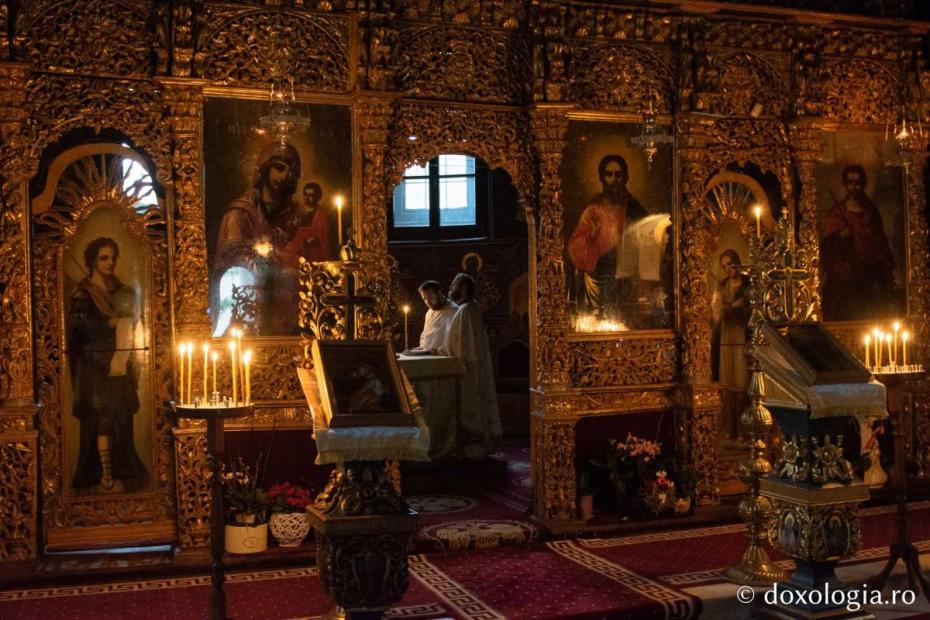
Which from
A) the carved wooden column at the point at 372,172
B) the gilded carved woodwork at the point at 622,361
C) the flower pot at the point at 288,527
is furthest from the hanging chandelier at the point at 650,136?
the flower pot at the point at 288,527

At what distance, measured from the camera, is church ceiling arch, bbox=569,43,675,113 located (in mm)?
8203

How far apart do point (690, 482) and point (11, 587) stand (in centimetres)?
497

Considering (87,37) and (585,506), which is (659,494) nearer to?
(585,506)

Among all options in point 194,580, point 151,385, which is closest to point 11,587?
point 194,580

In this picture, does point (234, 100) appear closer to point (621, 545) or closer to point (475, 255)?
point (621, 545)

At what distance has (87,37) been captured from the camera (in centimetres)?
688

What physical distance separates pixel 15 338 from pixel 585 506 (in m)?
4.22

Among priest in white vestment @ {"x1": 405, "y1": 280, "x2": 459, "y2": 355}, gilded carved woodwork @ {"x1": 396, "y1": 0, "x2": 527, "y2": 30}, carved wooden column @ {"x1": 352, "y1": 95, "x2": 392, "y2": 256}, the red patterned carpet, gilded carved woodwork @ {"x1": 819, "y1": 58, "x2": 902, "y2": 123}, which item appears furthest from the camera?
priest in white vestment @ {"x1": 405, "y1": 280, "x2": 459, "y2": 355}

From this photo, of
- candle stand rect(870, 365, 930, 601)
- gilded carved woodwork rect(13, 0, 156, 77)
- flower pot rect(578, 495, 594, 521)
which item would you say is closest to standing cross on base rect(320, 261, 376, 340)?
gilded carved woodwork rect(13, 0, 156, 77)

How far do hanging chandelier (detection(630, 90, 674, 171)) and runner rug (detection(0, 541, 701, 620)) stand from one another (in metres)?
3.06

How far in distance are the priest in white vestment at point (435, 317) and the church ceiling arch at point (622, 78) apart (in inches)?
117

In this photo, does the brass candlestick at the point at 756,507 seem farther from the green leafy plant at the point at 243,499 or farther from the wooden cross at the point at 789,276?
the green leafy plant at the point at 243,499

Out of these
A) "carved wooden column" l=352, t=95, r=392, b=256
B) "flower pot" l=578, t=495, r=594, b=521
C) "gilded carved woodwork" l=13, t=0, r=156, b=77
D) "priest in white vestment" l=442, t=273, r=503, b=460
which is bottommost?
"flower pot" l=578, t=495, r=594, b=521

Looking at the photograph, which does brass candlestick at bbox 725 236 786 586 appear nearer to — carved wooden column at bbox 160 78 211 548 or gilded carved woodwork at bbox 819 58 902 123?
gilded carved woodwork at bbox 819 58 902 123
